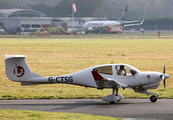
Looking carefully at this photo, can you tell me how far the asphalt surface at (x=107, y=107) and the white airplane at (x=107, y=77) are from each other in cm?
54

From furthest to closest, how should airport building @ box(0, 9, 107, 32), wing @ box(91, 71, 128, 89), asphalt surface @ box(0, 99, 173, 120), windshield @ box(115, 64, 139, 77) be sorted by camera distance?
airport building @ box(0, 9, 107, 32) < windshield @ box(115, 64, 139, 77) < wing @ box(91, 71, 128, 89) < asphalt surface @ box(0, 99, 173, 120)

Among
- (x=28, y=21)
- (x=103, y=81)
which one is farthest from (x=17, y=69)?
(x=28, y=21)

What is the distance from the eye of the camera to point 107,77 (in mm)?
12805

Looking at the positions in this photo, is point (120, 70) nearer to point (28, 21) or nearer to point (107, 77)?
point (107, 77)

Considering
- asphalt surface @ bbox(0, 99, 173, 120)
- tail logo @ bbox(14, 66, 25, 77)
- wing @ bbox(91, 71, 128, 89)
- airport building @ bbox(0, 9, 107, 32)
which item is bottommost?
asphalt surface @ bbox(0, 99, 173, 120)

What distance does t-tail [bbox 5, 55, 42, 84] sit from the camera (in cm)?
1327

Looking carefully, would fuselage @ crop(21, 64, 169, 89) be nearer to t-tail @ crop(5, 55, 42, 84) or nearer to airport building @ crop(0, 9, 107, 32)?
t-tail @ crop(5, 55, 42, 84)

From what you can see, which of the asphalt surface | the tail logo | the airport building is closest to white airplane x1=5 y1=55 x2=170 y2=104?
the tail logo

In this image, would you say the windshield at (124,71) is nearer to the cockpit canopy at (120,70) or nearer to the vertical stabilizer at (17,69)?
the cockpit canopy at (120,70)

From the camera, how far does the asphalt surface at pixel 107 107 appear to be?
1096cm

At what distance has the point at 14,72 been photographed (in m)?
13.3

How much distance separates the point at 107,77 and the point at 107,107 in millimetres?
1400

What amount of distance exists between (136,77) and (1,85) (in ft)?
33.7

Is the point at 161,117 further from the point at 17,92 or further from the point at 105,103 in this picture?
the point at 17,92
